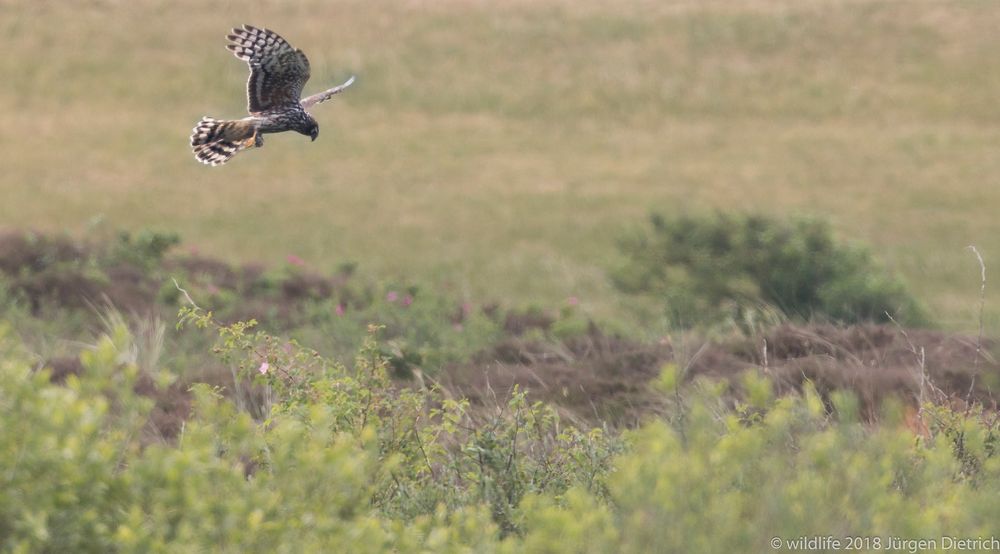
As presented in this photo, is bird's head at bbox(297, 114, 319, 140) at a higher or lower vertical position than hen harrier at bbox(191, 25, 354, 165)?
lower

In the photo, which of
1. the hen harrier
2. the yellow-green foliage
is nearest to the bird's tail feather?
the hen harrier

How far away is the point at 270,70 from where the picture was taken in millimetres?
8914

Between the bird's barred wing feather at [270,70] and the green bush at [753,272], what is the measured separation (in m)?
5.85

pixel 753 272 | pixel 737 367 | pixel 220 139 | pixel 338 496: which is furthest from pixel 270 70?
pixel 753 272

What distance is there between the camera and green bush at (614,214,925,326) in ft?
48.3

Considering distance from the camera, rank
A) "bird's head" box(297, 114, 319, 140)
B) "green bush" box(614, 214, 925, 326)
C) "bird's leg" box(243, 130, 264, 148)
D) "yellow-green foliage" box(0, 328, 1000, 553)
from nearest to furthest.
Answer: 1. "yellow-green foliage" box(0, 328, 1000, 553)
2. "bird's leg" box(243, 130, 264, 148)
3. "bird's head" box(297, 114, 319, 140)
4. "green bush" box(614, 214, 925, 326)

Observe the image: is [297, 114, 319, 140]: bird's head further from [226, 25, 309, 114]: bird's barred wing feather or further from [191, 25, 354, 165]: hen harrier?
[226, 25, 309, 114]: bird's barred wing feather

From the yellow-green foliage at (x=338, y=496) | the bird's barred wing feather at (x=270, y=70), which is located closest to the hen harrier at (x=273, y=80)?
the bird's barred wing feather at (x=270, y=70)

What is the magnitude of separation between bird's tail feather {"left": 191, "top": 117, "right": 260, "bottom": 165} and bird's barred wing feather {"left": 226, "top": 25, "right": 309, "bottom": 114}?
0.40 meters

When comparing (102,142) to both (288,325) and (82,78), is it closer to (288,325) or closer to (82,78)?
(82,78)

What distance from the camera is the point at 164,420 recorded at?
8.48 meters

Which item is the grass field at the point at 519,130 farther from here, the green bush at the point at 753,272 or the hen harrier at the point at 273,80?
the hen harrier at the point at 273,80

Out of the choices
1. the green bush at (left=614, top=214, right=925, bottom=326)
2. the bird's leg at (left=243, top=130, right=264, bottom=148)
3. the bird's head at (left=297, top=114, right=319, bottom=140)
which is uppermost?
the bird's leg at (left=243, top=130, right=264, bottom=148)

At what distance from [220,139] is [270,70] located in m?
0.65
